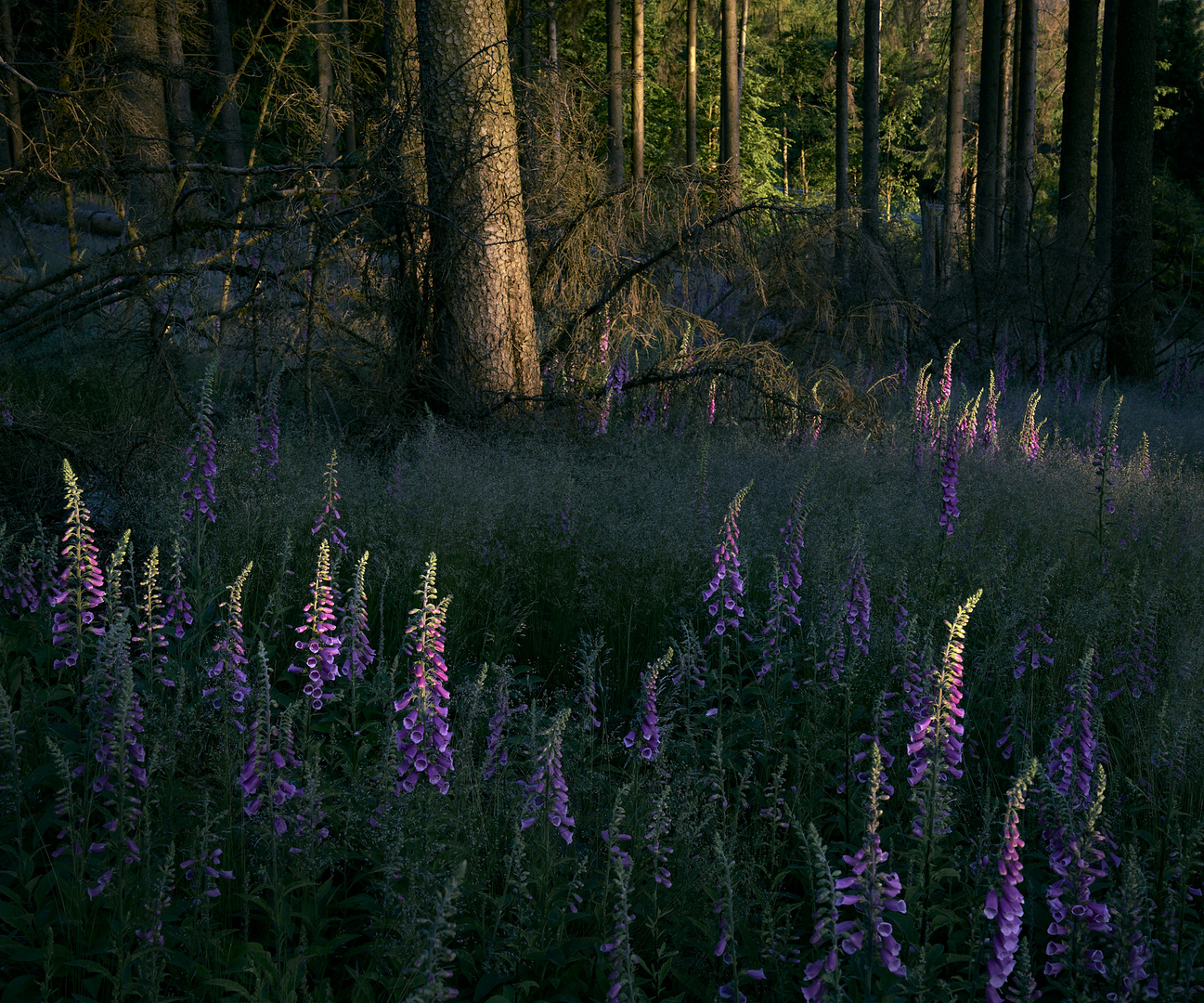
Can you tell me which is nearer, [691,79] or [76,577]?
[76,577]

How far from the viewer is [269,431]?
5.66 meters

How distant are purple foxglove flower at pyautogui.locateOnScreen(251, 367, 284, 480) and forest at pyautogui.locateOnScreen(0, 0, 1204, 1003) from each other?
7 centimetres

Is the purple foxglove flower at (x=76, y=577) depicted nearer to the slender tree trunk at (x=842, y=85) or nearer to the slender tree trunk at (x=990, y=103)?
the slender tree trunk at (x=990, y=103)

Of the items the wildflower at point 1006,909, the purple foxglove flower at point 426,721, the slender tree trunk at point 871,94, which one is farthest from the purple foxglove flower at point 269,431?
the slender tree trunk at point 871,94

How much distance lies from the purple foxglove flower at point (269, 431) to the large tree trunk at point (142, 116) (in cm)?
188

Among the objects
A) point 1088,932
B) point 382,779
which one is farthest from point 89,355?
point 1088,932

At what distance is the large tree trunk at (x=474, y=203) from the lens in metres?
7.24

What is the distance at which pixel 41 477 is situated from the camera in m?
4.86

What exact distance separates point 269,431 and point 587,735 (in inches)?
135

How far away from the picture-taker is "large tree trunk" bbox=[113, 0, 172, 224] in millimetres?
7160

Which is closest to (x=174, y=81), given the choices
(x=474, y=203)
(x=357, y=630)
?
(x=474, y=203)

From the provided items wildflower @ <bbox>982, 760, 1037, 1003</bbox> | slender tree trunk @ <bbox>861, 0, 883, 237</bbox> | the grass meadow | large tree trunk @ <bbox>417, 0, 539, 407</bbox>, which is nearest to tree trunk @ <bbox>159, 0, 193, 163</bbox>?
large tree trunk @ <bbox>417, 0, 539, 407</bbox>

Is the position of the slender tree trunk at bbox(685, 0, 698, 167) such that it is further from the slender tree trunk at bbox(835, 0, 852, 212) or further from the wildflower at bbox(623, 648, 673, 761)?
the wildflower at bbox(623, 648, 673, 761)

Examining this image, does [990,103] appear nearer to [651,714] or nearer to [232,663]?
[651,714]
